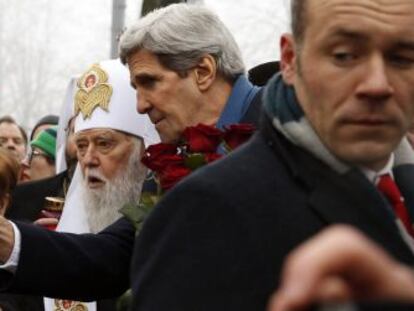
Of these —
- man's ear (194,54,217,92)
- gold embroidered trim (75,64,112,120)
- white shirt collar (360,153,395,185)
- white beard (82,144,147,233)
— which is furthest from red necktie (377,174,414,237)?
gold embroidered trim (75,64,112,120)

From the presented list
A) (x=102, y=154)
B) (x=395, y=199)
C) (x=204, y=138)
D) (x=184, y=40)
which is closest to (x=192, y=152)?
(x=204, y=138)

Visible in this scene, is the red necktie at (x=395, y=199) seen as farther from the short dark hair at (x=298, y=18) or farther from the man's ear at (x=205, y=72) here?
the man's ear at (x=205, y=72)

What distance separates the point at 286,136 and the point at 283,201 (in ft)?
0.46

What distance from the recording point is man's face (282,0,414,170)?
218 cm

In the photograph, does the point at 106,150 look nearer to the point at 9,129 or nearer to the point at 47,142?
the point at 47,142

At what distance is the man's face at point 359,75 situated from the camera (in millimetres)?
2178

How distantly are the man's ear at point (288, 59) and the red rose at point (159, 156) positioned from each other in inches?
46.5

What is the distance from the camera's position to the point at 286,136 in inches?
88.7

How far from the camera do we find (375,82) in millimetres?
2154

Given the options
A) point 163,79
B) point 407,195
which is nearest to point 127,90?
point 163,79

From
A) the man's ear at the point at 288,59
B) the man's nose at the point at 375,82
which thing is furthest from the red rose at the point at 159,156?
the man's nose at the point at 375,82

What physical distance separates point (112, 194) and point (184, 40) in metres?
1.14

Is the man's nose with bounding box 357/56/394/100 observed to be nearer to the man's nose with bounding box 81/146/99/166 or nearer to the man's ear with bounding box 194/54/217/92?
the man's ear with bounding box 194/54/217/92

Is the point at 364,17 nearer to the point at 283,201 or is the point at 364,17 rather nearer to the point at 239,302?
the point at 283,201
